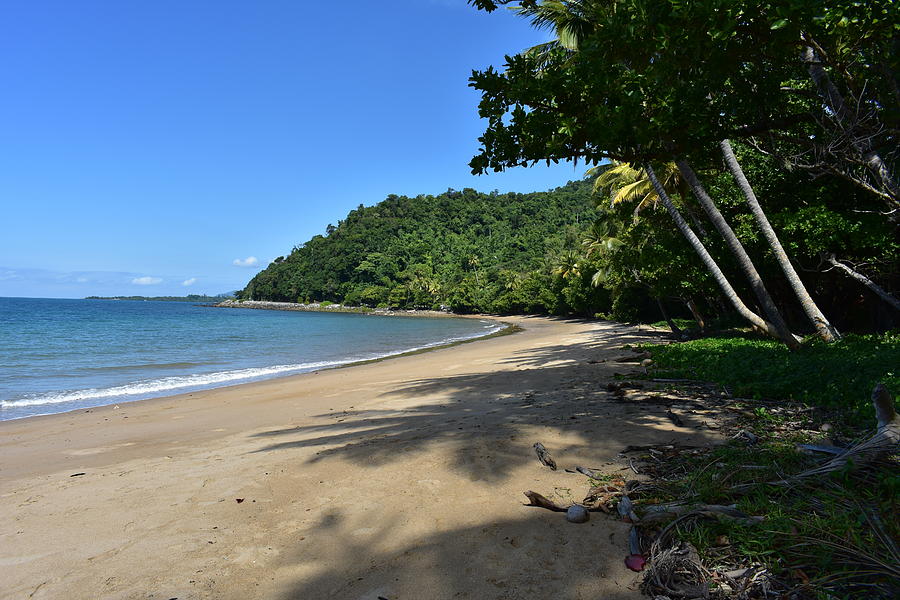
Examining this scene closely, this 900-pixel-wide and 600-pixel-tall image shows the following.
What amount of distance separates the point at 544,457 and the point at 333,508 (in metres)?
1.99

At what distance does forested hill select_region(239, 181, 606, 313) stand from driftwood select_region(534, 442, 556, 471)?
64.0m

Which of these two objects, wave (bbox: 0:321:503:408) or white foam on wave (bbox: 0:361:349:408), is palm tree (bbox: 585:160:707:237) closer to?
wave (bbox: 0:321:503:408)

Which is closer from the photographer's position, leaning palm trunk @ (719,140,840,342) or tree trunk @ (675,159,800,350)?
leaning palm trunk @ (719,140,840,342)

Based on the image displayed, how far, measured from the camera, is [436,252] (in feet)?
388

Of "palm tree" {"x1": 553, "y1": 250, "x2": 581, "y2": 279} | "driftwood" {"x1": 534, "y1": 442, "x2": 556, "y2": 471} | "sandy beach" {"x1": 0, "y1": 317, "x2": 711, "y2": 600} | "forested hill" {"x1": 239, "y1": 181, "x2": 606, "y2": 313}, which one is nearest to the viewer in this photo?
"sandy beach" {"x1": 0, "y1": 317, "x2": 711, "y2": 600}

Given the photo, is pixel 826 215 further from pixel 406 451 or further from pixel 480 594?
pixel 480 594

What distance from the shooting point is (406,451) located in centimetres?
525

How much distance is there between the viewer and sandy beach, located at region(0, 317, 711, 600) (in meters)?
2.85

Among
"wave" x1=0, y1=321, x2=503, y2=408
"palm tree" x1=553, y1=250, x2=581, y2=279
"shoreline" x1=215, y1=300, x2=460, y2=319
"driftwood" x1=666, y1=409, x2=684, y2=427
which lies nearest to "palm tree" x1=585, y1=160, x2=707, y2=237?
"driftwood" x1=666, y1=409, x2=684, y2=427

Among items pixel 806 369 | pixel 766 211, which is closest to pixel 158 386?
pixel 806 369

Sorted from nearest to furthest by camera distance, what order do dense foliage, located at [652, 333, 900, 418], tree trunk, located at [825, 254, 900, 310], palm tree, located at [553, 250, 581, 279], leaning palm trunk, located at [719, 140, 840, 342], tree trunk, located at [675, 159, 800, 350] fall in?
dense foliage, located at [652, 333, 900, 418] < tree trunk, located at [825, 254, 900, 310] < leaning palm trunk, located at [719, 140, 840, 342] < tree trunk, located at [675, 159, 800, 350] < palm tree, located at [553, 250, 581, 279]

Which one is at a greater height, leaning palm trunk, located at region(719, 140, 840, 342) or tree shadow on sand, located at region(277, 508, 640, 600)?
leaning palm trunk, located at region(719, 140, 840, 342)

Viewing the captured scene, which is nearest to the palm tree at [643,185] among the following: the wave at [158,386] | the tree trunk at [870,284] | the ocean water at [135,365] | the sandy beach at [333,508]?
the tree trunk at [870,284]

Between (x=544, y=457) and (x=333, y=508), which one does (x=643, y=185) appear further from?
(x=333, y=508)
